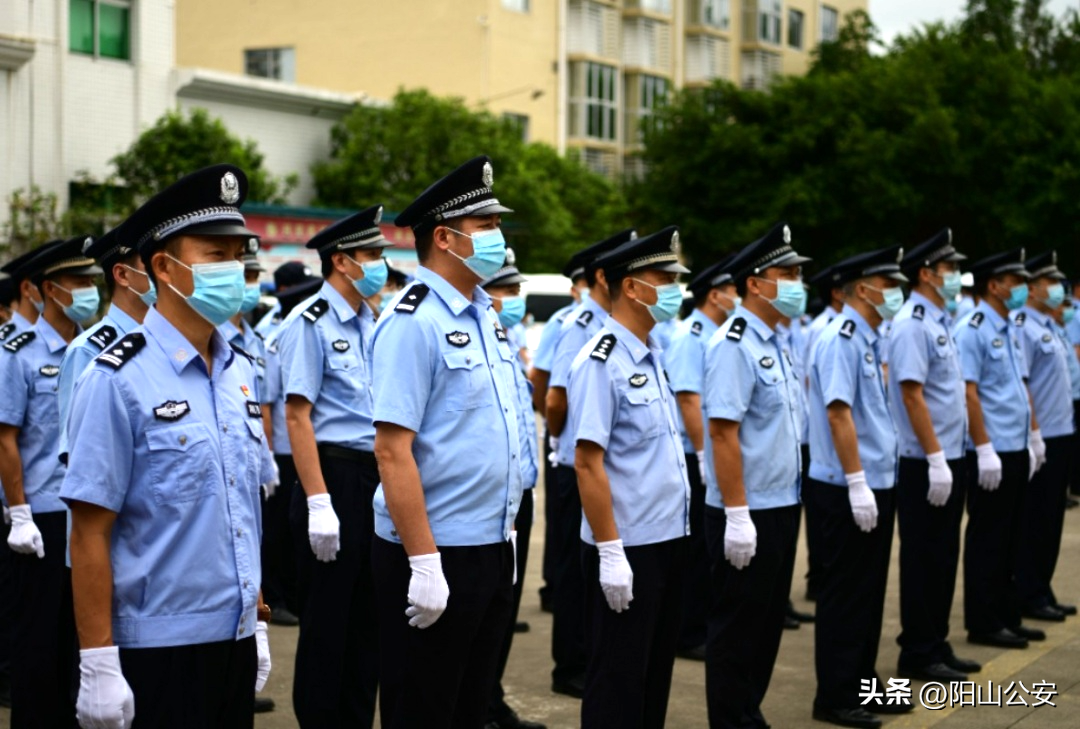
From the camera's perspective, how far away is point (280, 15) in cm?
4331

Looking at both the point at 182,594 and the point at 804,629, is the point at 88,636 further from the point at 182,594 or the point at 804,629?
the point at 804,629

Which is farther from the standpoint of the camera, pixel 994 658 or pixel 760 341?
pixel 994 658

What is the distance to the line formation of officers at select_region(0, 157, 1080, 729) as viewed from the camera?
388cm

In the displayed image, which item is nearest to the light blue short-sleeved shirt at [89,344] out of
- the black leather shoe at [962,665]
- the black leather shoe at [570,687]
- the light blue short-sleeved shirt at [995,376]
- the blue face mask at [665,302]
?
the blue face mask at [665,302]

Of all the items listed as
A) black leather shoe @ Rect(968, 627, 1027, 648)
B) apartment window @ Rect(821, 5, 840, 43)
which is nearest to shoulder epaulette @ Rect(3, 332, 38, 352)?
black leather shoe @ Rect(968, 627, 1027, 648)

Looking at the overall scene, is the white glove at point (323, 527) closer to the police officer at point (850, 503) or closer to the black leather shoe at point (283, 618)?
the police officer at point (850, 503)

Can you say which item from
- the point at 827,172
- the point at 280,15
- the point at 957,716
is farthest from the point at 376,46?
the point at 957,716

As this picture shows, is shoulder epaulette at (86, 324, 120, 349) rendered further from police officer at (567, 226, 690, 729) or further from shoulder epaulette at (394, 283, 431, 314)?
police officer at (567, 226, 690, 729)

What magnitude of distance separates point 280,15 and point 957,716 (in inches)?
1553

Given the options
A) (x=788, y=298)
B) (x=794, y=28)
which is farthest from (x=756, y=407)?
(x=794, y=28)

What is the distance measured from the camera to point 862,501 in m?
6.89

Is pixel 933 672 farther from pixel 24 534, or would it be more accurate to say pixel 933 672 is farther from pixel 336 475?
pixel 24 534

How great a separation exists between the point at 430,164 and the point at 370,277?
83.5 ft

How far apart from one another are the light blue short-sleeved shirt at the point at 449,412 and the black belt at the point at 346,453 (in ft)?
4.64
